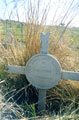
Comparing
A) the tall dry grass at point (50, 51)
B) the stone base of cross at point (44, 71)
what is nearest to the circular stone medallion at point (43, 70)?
the stone base of cross at point (44, 71)

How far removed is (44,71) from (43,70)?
0.02m

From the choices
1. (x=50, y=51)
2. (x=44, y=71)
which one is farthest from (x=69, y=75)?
(x=50, y=51)

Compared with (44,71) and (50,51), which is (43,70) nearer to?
(44,71)

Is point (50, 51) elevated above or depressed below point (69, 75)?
above

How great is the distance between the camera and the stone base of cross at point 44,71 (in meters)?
2.05

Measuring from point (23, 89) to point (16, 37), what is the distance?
2.48 ft

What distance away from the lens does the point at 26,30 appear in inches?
96.9

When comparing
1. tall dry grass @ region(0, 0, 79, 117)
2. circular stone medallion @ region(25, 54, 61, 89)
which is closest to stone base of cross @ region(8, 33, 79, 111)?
circular stone medallion @ region(25, 54, 61, 89)

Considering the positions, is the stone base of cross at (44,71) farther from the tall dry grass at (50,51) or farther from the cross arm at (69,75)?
the tall dry grass at (50,51)

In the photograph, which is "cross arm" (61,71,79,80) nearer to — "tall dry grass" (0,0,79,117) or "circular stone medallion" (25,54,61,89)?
"circular stone medallion" (25,54,61,89)

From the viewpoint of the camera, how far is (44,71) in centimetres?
209

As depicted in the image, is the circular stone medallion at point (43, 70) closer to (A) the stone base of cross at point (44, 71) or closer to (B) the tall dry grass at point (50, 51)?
(A) the stone base of cross at point (44, 71)

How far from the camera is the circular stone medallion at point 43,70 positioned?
2.05 m

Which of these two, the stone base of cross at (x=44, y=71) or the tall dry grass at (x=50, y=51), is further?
the tall dry grass at (x=50, y=51)
